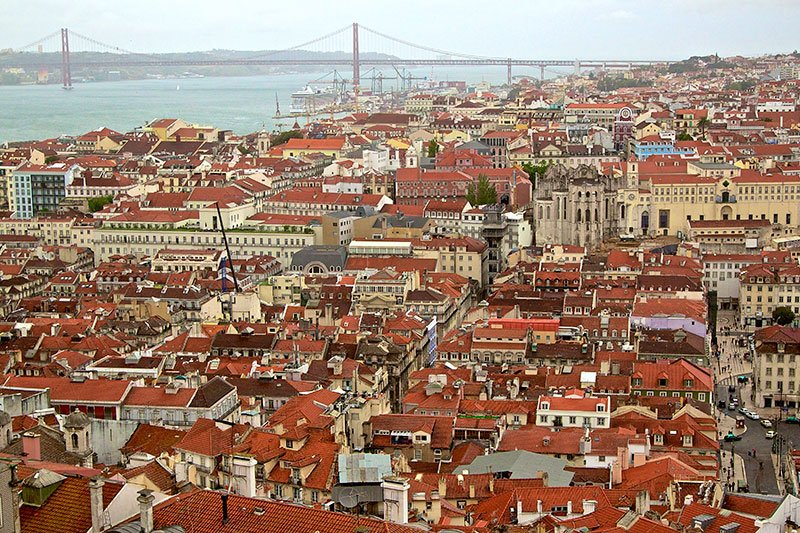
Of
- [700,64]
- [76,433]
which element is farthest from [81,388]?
[700,64]

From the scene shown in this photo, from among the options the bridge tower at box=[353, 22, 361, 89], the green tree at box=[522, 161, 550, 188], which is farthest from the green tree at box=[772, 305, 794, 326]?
the bridge tower at box=[353, 22, 361, 89]

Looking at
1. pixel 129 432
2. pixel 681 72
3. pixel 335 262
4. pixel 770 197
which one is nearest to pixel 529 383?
pixel 129 432

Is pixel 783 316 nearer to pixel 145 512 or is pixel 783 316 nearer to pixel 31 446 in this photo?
pixel 31 446

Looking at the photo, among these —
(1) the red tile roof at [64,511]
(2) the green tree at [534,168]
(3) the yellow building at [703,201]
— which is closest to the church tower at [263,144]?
(2) the green tree at [534,168]

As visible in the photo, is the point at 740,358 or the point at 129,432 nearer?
the point at 129,432

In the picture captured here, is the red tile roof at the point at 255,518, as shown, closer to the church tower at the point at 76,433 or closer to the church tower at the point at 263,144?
the church tower at the point at 76,433

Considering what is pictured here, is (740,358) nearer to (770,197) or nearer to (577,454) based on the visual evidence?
(577,454)
